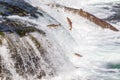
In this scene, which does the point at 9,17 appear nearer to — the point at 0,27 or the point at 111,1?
the point at 0,27

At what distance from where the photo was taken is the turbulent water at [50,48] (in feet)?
32.8

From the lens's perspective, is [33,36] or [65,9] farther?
[65,9]

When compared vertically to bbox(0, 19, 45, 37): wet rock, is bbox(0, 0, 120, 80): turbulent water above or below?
below

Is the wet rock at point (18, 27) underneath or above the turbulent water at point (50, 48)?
above

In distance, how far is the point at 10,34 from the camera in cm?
1020

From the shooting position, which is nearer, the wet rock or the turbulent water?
the turbulent water

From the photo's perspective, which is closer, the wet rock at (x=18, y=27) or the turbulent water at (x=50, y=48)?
the turbulent water at (x=50, y=48)

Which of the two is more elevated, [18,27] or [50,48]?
[18,27]

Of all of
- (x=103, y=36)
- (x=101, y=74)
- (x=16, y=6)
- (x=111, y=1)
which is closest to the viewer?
(x=101, y=74)

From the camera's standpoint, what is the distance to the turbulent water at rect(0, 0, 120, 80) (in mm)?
9984

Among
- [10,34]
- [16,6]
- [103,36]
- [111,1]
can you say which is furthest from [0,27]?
[111,1]

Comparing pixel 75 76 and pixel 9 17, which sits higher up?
pixel 9 17

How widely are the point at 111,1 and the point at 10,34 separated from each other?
10.3 meters

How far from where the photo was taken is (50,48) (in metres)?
10.9
